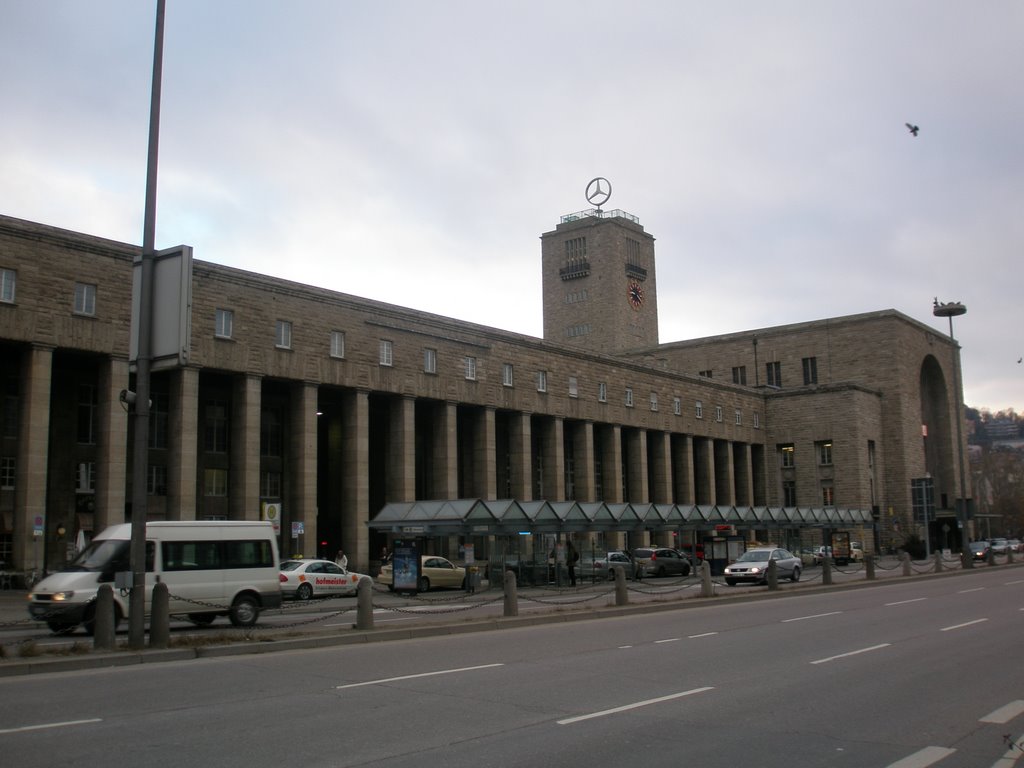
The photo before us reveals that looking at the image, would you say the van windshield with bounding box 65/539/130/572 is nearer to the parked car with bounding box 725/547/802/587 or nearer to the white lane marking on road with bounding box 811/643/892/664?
the white lane marking on road with bounding box 811/643/892/664

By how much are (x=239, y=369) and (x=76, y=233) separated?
9.23 metres

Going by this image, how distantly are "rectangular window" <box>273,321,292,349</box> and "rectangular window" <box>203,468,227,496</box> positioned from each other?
7552 millimetres

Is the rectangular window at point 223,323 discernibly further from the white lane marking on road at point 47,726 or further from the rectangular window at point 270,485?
the white lane marking on road at point 47,726

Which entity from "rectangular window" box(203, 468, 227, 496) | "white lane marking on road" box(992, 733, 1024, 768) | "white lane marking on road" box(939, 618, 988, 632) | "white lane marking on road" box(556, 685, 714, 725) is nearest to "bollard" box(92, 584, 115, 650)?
"white lane marking on road" box(556, 685, 714, 725)

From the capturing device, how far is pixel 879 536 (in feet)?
277

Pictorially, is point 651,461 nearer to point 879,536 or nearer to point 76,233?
point 879,536

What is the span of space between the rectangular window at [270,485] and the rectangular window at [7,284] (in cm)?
1752

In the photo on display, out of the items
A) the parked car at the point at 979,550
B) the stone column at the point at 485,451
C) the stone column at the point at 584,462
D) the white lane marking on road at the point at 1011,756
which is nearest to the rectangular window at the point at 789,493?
the parked car at the point at 979,550

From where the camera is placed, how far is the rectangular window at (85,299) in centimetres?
3953

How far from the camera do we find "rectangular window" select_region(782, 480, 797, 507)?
87.0 metres

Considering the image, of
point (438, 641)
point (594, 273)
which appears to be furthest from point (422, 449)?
point (594, 273)

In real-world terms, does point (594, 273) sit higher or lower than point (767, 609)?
higher

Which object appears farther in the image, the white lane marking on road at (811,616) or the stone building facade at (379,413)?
the stone building facade at (379,413)

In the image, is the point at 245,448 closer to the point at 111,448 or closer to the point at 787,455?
the point at 111,448
